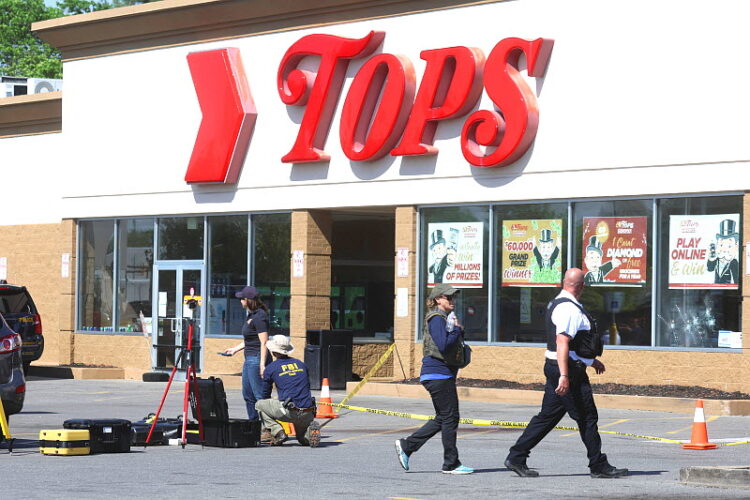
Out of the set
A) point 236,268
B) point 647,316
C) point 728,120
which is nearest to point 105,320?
point 236,268

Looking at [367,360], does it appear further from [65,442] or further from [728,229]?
[65,442]

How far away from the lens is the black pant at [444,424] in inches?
550

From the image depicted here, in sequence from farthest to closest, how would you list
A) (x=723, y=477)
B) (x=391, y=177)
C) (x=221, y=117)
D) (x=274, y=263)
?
(x=221, y=117) → (x=274, y=263) → (x=391, y=177) → (x=723, y=477)

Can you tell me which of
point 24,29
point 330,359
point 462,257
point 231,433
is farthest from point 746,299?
point 24,29

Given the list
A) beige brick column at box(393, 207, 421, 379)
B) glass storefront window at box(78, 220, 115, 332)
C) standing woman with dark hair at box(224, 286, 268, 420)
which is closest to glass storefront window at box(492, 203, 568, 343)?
beige brick column at box(393, 207, 421, 379)

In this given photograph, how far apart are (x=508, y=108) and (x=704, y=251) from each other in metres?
4.47

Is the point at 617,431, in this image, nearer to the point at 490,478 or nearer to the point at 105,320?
the point at 490,478

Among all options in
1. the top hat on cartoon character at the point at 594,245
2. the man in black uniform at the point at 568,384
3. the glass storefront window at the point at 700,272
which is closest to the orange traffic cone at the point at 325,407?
the top hat on cartoon character at the point at 594,245

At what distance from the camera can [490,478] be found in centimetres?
1373

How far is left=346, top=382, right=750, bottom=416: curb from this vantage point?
2189 cm

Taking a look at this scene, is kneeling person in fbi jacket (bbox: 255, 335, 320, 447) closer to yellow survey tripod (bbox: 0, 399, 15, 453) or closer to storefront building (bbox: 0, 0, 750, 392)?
yellow survey tripod (bbox: 0, 399, 15, 453)

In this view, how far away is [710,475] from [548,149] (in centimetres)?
1348

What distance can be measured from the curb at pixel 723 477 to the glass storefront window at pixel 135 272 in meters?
21.4

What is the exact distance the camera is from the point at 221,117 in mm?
30766
